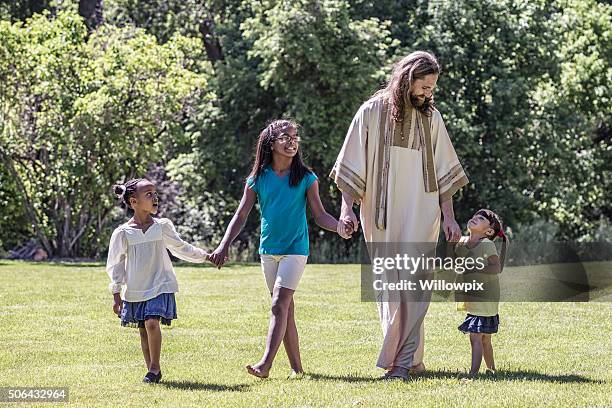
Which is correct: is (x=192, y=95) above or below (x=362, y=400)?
above

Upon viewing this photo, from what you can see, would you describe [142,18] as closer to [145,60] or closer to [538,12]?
[145,60]

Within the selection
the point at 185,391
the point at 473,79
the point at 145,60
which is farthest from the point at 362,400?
the point at 473,79

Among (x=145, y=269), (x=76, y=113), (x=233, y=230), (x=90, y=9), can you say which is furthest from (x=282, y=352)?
(x=90, y=9)

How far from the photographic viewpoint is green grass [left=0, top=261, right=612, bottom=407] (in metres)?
7.15

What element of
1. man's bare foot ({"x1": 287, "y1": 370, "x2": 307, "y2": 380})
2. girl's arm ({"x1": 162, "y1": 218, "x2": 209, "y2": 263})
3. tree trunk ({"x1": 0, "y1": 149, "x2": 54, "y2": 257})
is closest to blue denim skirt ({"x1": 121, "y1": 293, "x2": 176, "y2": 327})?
girl's arm ({"x1": 162, "y1": 218, "x2": 209, "y2": 263})

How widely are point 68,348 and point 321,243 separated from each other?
16.2 m

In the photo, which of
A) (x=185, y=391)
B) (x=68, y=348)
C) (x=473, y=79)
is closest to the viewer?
(x=185, y=391)

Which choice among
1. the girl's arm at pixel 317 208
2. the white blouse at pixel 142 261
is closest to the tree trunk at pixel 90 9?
the white blouse at pixel 142 261

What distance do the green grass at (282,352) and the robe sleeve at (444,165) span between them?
1.31 m

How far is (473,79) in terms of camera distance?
2692cm

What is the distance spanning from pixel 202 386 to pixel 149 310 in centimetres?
67

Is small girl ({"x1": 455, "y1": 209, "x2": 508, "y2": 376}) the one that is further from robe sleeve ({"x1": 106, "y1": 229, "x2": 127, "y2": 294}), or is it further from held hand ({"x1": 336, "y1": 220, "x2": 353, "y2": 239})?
robe sleeve ({"x1": 106, "y1": 229, "x2": 127, "y2": 294})

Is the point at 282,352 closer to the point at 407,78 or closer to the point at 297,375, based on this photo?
the point at 297,375

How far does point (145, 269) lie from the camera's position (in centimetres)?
811
